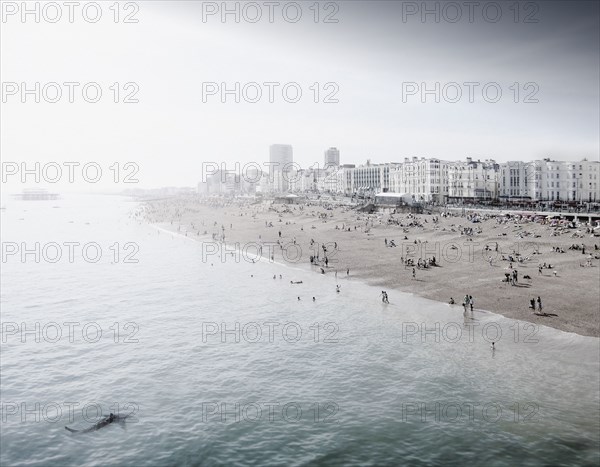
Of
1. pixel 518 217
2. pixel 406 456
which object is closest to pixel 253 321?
pixel 406 456

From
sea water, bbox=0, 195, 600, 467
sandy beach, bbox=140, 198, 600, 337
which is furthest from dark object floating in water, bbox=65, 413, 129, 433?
sandy beach, bbox=140, 198, 600, 337

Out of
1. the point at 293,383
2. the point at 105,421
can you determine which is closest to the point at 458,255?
the point at 293,383

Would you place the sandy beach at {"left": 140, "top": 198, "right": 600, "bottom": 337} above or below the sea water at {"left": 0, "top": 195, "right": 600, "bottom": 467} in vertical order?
above

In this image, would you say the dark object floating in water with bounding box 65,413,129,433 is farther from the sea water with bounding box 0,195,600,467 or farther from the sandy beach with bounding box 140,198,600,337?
the sandy beach with bounding box 140,198,600,337

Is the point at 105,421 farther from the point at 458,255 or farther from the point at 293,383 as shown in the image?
the point at 458,255

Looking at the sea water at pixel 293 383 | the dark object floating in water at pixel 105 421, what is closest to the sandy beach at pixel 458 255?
the sea water at pixel 293 383

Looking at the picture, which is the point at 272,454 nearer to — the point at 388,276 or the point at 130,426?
the point at 130,426
